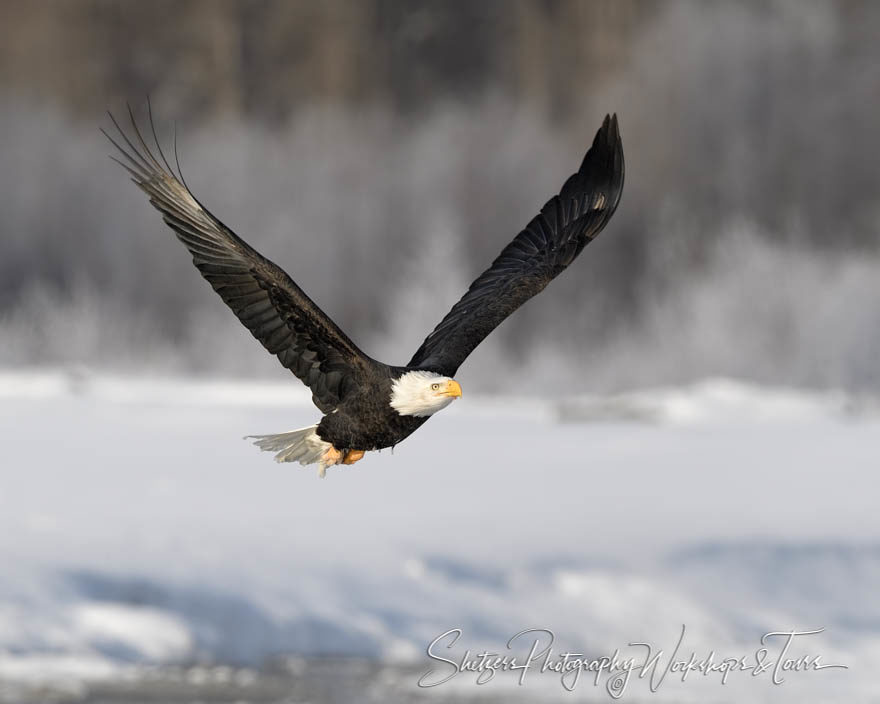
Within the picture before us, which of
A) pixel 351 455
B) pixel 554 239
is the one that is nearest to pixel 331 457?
pixel 351 455

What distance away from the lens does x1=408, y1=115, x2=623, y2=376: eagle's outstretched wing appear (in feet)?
23.8

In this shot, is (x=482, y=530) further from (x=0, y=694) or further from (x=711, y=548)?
(x=0, y=694)

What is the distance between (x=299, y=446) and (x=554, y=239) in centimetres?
200

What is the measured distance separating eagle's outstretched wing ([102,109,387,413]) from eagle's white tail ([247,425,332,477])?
0.15 meters

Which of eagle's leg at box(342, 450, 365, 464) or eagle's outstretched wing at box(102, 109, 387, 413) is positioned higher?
eagle's outstretched wing at box(102, 109, 387, 413)

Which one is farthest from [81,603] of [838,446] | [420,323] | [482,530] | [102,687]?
[838,446]

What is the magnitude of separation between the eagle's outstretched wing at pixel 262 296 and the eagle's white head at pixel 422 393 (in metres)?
0.22

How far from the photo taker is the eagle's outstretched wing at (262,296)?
19.9 feet

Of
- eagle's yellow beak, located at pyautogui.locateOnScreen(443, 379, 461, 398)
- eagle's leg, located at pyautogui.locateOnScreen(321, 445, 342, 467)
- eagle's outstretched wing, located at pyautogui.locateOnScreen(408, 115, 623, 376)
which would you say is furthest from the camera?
eagle's outstretched wing, located at pyautogui.locateOnScreen(408, 115, 623, 376)

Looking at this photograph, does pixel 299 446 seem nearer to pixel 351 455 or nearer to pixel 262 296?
pixel 351 455

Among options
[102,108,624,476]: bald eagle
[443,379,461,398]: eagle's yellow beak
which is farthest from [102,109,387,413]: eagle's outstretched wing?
[443,379,461,398]: eagle's yellow beak

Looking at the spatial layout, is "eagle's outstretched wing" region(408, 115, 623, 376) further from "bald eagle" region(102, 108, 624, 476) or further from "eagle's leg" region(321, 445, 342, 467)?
"eagle's leg" region(321, 445, 342, 467)

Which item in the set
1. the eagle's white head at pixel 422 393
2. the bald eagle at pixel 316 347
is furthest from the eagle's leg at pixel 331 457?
the eagle's white head at pixel 422 393

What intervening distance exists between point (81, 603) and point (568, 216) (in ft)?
21.1
